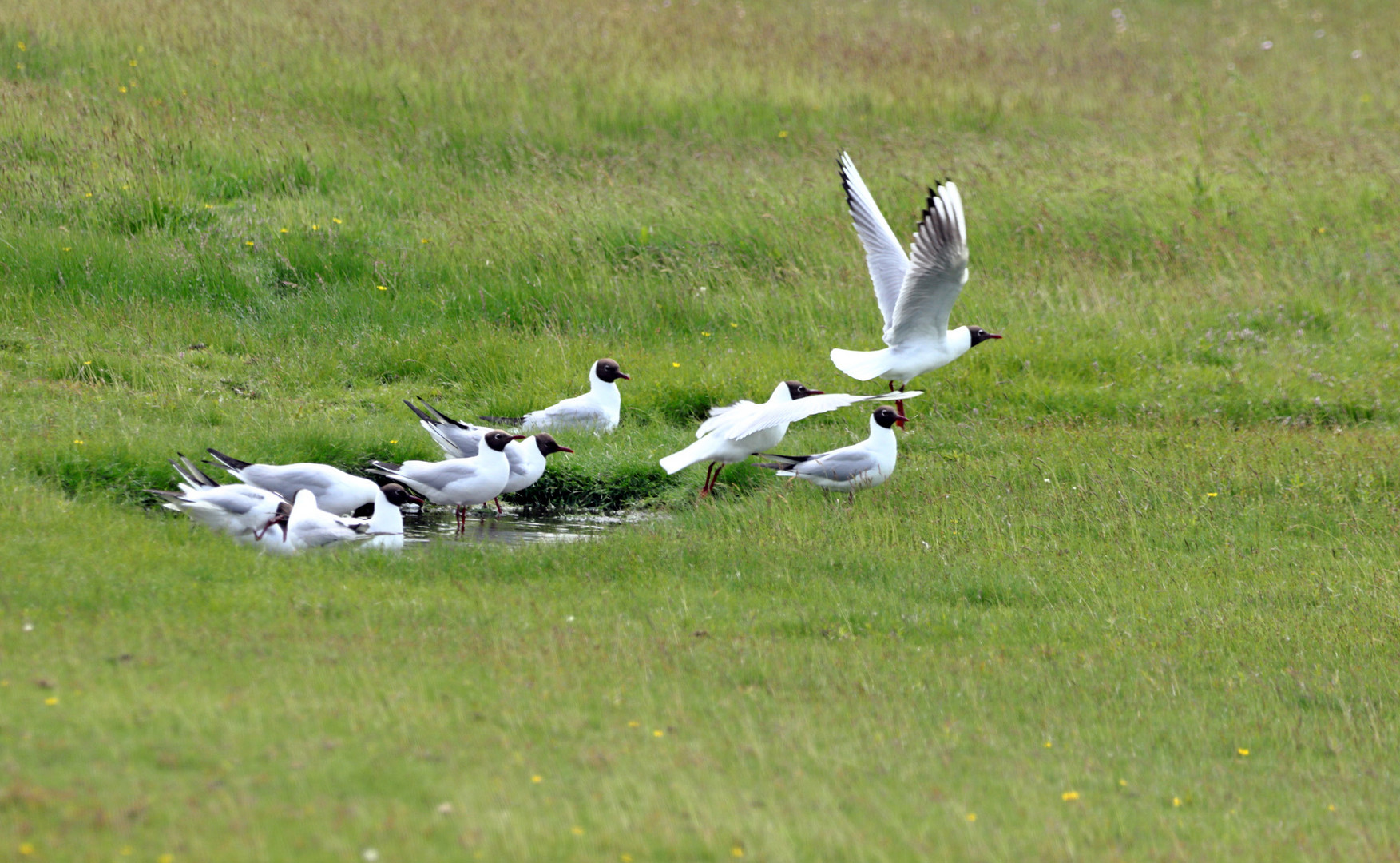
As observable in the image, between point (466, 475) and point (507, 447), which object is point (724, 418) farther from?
point (466, 475)

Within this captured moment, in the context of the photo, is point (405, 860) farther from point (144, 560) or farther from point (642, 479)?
point (642, 479)

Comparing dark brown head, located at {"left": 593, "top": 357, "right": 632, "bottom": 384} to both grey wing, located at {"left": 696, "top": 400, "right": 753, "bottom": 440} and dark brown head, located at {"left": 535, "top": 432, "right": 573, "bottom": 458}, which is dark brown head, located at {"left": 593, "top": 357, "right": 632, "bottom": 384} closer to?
grey wing, located at {"left": 696, "top": 400, "right": 753, "bottom": 440}

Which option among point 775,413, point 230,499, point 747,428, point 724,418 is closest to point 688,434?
point 724,418

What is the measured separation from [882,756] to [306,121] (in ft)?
37.3

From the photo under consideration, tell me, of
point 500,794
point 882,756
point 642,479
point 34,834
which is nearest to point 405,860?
point 500,794

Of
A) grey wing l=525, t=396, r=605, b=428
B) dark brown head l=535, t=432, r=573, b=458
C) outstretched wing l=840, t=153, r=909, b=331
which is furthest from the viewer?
outstretched wing l=840, t=153, r=909, b=331

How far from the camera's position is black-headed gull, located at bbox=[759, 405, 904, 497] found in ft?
28.2

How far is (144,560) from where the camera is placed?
6.22 meters

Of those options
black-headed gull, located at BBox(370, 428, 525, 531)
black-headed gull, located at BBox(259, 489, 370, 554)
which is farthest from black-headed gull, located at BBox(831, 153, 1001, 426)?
black-headed gull, located at BBox(259, 489, 370, 554)

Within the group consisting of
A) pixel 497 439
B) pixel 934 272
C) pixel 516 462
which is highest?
pixel 934 272

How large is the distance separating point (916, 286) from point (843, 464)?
1.63m

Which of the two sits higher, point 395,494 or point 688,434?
point 395,494

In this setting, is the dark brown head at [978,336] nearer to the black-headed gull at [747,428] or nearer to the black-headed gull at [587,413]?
the black-headed gull at [747,428]

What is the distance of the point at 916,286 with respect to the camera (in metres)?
9.48
